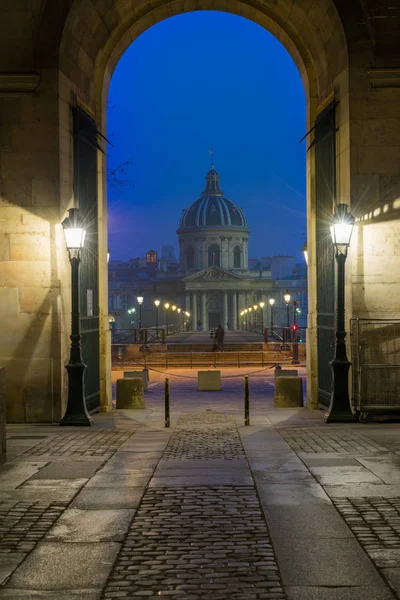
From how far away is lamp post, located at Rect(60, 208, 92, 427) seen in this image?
1434cm

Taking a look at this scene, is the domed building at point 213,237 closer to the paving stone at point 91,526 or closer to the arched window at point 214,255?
the arched window at point 214,255

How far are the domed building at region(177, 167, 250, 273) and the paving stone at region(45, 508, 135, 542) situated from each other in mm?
165881

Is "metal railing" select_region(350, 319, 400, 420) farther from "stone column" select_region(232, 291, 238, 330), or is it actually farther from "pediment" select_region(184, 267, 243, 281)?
"pediment" select_region(184, 267, 243, 281)

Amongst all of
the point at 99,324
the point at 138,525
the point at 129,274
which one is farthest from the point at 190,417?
the point at 129,274

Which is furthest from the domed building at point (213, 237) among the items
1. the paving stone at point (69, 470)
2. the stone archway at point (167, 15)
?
the paving stone at point (69, 470)

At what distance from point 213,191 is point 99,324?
578 feet

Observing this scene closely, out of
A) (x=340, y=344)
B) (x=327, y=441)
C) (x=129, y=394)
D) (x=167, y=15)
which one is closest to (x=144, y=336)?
(x=129, y=394)

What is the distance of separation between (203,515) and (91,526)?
1091mm

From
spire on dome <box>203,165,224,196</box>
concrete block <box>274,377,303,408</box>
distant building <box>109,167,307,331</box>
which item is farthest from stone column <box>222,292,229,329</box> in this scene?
concrete block <box>274,377,303,408</box>

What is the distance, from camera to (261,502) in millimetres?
8094

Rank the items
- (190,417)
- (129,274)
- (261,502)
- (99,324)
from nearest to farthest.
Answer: (261,502) → (190,417) → (99,324) → (129,274)

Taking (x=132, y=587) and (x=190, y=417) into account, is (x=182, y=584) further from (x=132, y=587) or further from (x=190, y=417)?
(x=190, y=417)

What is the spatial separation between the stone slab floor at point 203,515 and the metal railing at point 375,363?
1.10 meters

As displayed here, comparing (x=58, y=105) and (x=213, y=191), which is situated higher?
(x=213, y=191)
